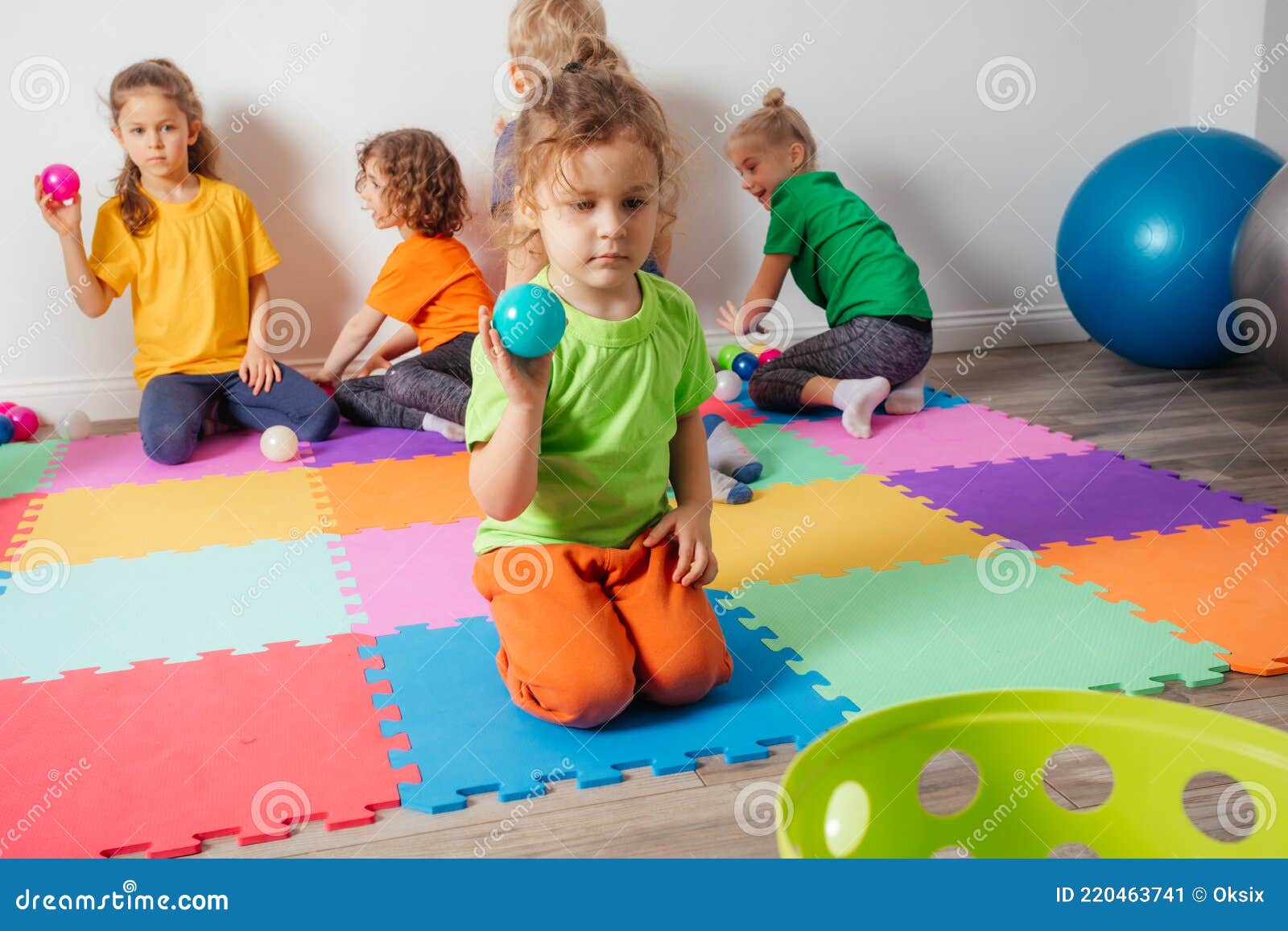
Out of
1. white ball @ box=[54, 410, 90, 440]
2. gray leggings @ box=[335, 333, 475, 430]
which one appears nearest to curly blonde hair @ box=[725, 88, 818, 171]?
gray leggings @ box=[335, 333, 475, 430]

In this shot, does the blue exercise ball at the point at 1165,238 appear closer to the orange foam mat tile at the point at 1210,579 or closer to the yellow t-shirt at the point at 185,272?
the orange foam mat tile at the point at 1210,579

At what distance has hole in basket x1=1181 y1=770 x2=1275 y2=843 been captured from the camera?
1102 mm

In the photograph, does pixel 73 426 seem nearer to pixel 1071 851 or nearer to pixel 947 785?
pixel 947 785

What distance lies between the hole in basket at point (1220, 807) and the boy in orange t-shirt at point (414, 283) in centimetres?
200

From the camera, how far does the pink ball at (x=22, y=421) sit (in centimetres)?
281

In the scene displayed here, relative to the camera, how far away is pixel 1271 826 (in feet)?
3.06

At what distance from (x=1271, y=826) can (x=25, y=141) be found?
9.52 feet

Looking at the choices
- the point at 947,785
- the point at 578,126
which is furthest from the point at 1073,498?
the point at 578,126

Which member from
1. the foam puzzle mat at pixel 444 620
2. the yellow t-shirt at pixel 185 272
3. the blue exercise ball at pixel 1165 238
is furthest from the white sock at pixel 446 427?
the blue exercise ball at pixel 1165 238

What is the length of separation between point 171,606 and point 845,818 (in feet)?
4.08

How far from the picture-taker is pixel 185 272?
282cm

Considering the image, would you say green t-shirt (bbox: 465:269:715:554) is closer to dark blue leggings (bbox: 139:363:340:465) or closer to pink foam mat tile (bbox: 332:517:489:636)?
pink foam mat tile (bbox: 332:517:489:636)

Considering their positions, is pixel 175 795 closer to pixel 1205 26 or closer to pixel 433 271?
pixel 433 271
